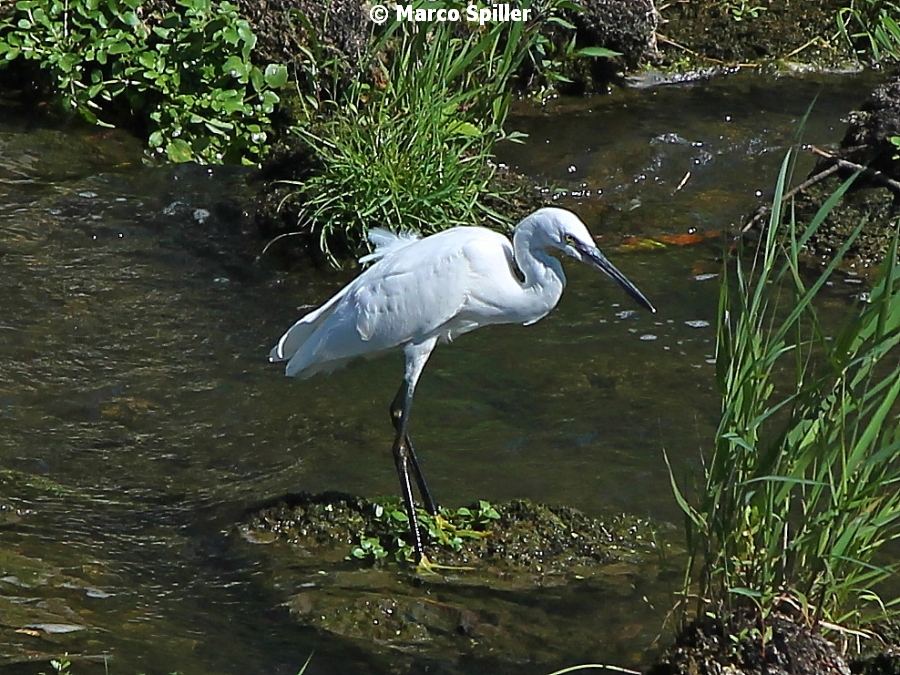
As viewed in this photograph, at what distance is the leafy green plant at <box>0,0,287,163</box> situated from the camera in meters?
7.56

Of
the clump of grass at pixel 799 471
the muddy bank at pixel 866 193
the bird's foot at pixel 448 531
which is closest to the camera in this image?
the clump of grass at pixel 799 471

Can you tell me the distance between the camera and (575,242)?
4473 mm

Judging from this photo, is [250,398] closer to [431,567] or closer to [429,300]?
[429,300]

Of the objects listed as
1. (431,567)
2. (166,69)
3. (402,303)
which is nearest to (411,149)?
(166,69)

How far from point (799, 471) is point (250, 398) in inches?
111

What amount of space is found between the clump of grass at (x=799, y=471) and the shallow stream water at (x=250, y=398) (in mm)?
331

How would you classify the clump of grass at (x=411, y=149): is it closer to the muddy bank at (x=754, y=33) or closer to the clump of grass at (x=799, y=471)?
the muddy bank at (x=754, y=33)

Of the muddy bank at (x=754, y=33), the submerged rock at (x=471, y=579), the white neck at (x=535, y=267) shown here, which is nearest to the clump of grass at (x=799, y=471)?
the submerged rock at (x=471, y=579)

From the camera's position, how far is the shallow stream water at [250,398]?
12.8ft

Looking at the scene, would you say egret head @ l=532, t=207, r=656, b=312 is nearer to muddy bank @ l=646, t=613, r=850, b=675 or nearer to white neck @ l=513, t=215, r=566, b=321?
white neck @ l=513, t=215, r=566, b=321

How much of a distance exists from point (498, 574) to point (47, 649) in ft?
4.44

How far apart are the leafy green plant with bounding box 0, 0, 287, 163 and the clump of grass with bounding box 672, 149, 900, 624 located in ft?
15.6

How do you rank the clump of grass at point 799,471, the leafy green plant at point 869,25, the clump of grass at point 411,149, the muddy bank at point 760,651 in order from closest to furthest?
1. the clump of grass at point 799,471
2. the muddy bank at point 760,651
3. the clump of grass at point 411,149
4. the leafy green plant at point 869,25

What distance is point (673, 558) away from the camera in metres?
4.36
